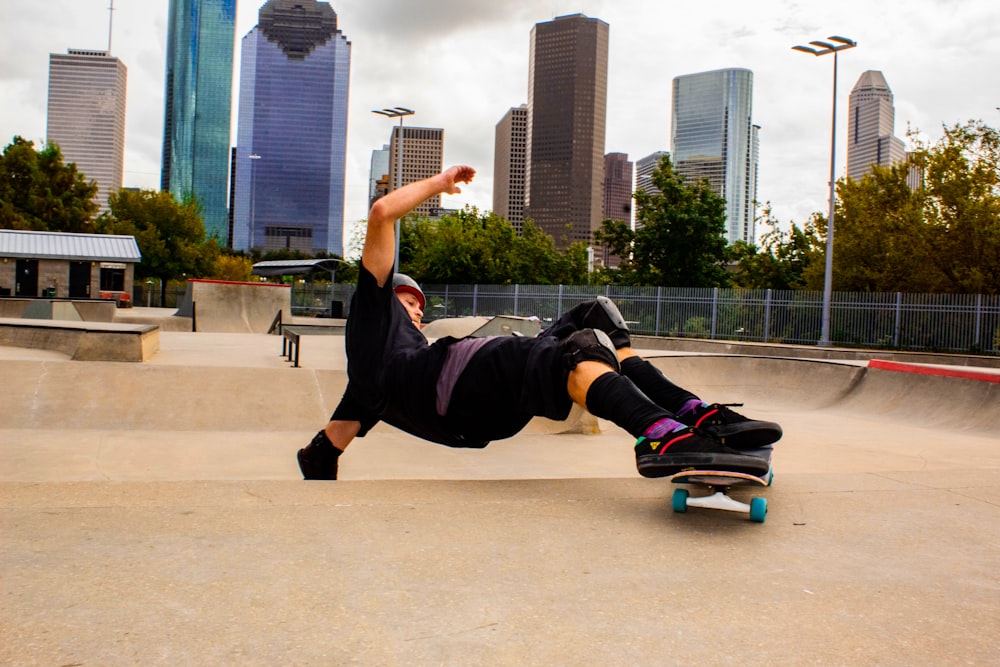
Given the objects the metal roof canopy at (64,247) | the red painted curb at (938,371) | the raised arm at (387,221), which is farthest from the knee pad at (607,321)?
the metal roof canopy at (64,247)

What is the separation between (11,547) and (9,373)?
5685 millimetres

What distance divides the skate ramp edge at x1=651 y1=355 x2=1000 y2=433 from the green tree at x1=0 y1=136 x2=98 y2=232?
44.2 m

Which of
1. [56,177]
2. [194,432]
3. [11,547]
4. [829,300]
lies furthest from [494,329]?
[56,177]

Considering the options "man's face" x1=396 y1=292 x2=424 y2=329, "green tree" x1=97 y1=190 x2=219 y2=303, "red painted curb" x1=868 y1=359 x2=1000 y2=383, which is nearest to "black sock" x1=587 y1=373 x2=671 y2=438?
"man's face" x1=396 y1=292 x2=424 y2=329

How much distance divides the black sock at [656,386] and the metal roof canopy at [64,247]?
3602 centimetres

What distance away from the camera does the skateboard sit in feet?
8.47

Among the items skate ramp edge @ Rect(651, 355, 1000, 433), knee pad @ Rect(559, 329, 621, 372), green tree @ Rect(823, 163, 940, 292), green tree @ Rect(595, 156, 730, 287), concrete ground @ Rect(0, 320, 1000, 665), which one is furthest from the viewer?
green tree @ Rect(595, 156, 730, 287)

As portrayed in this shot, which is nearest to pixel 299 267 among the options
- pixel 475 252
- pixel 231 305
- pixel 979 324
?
pixel 475 252

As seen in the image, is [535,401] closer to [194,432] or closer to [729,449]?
[729,449]

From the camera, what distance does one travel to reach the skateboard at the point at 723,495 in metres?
2.58

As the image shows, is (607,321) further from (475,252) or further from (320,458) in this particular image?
(475,252)

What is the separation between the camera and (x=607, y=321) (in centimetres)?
318

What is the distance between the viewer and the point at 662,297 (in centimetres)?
2445

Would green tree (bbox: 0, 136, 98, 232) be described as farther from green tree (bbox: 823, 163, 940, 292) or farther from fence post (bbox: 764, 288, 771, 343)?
green tree (bbox: 823, 163, 940, 292)
